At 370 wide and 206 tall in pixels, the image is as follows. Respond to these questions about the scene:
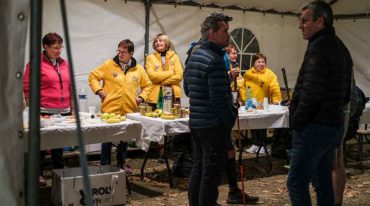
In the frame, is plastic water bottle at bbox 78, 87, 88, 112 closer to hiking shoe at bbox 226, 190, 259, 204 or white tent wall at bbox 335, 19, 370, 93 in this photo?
hiking shoe at bbox 226, 190, 259, 204

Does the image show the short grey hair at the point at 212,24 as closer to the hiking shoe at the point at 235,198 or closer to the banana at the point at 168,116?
the banana at the point at 168,116

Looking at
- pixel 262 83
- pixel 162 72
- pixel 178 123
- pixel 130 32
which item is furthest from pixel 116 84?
pixel 262 83

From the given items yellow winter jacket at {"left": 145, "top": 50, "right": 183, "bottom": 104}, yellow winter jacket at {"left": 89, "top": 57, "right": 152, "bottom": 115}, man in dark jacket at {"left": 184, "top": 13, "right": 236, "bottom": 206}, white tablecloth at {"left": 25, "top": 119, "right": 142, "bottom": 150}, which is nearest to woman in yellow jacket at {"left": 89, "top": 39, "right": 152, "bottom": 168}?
yellow winter jacket at {"left": 89, "top": 57, "right": 152, "bottom": 115}

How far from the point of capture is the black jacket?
286 cm

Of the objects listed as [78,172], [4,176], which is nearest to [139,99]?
[78,172]

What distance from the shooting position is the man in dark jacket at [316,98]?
9.41ft

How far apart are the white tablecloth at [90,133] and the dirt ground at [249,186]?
74 cm

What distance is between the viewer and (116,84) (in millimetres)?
5574

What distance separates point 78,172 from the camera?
4.46 metres

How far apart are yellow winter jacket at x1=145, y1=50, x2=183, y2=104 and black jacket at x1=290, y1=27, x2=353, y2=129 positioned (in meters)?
3.24

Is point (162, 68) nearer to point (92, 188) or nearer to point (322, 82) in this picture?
point (92, 188)

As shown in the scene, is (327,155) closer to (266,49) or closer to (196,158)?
(196,158)

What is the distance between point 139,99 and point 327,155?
3045mm

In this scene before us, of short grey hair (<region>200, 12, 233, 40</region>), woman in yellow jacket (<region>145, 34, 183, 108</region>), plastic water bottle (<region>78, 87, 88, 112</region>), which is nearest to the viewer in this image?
short grey hair (<region>200, 12, 233, 40</region>)
